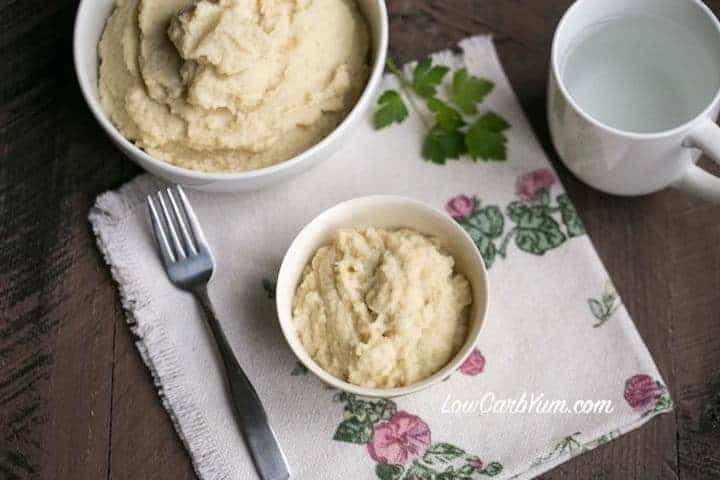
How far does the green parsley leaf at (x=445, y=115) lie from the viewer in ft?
5.76

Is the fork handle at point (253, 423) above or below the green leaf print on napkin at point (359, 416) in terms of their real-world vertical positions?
above

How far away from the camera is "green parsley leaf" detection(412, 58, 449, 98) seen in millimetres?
1774

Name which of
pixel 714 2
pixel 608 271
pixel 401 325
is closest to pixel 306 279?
pixel 401 325

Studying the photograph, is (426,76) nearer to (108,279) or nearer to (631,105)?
(631,105)

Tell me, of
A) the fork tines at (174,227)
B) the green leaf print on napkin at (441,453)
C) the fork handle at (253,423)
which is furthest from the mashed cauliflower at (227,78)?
the green leaf print on napkin at (441,453)

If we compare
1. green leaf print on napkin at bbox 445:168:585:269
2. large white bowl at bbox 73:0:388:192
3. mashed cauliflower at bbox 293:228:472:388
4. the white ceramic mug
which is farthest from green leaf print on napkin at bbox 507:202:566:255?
large white bowl at bbox 73:0:388:192

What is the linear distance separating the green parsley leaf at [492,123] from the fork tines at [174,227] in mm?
607

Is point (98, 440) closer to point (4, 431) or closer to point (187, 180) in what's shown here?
point (4, 431)

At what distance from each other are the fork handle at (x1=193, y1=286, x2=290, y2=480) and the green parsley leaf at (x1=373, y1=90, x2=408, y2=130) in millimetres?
541

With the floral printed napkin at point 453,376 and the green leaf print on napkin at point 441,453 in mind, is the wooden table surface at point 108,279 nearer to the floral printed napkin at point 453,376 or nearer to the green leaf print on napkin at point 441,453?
the floral printed napkin at point 453,376

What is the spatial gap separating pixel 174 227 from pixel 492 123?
0.67 m
